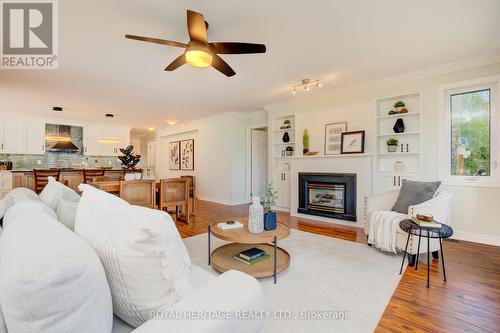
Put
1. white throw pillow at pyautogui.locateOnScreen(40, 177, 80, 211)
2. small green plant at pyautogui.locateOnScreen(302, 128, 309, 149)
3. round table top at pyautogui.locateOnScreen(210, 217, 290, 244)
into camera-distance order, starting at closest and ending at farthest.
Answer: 1. white throw pillow at pyautogui.locateOnScreen(40, 177, 80, 211)
2. round table top at pyautogui.locateOnScreen(210, 217, 290, 244)
3. small green plant at pyautogui.locateOnScreen(302, 128, 309, 149)

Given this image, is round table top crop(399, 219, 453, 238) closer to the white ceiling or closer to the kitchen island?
the white ceiling

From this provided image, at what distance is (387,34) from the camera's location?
252 cm

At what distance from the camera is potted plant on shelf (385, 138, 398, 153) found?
12.7ft

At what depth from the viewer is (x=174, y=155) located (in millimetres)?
8336

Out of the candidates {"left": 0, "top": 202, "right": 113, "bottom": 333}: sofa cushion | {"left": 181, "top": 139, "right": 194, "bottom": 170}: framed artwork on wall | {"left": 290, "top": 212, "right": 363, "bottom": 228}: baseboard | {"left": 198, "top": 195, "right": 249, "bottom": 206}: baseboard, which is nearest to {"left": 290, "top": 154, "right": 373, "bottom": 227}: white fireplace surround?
{"left": 290, "top": 212, "right": 363, "bottom": 228}: baseboard

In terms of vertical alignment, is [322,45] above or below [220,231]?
above

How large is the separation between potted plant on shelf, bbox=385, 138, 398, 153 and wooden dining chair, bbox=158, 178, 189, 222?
3651 millimetres

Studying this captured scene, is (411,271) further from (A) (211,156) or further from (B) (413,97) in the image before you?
(A) (211,156)

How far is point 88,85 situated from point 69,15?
2116mm

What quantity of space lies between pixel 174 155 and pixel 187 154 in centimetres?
87

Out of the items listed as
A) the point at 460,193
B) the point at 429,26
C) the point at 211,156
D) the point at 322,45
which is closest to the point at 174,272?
the point at 322,45

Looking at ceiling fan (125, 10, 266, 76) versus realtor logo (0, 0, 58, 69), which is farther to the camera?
realtor logo (0, 0, 58, 69)

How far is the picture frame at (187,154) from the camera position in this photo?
297 inches

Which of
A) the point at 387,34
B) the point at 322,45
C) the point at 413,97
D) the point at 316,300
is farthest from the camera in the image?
the point at 413,97
